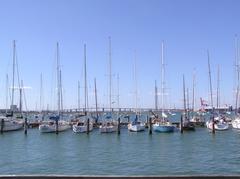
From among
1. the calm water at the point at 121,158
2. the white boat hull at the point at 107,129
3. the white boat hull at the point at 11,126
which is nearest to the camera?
the calm water at the point at 121,158

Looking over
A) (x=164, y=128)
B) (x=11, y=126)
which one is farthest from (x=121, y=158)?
(x=11, y=126)

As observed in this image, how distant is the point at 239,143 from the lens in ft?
187

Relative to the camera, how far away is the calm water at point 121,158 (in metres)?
34.0

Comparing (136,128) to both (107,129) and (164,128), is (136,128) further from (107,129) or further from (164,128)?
(107,129)

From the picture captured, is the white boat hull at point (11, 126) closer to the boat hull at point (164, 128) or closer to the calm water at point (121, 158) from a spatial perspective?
the calm water at point (121, 158)

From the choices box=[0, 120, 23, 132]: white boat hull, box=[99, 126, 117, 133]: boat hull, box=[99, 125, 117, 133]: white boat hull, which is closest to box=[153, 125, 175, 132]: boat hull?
box=[99, 125, 117, 133]: white boat hull

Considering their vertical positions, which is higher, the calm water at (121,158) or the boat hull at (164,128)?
the boat hull at (164,128)

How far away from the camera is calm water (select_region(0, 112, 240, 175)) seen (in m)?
34.0

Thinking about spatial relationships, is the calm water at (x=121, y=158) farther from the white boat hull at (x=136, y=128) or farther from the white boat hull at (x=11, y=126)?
the white boat hull at (x=11, y=126)

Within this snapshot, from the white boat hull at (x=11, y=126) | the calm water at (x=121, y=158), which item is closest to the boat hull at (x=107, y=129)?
the calm water at (x=121, y=158)

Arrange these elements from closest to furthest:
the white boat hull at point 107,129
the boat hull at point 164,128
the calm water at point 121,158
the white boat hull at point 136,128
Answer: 1. the calm water at point 121,158
2. the white boat hull at point 107,129
3. the boat hull at point 164,128
4. the white boat hull at point 136,128

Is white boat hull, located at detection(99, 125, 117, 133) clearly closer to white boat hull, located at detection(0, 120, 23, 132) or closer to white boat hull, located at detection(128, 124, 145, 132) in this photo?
white boat hull, located at detection(128, 124, 145, 132)

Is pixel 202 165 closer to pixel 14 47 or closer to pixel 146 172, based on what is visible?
pixel 146 172

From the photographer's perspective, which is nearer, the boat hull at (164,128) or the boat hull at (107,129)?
the boat hull at (107,129)
